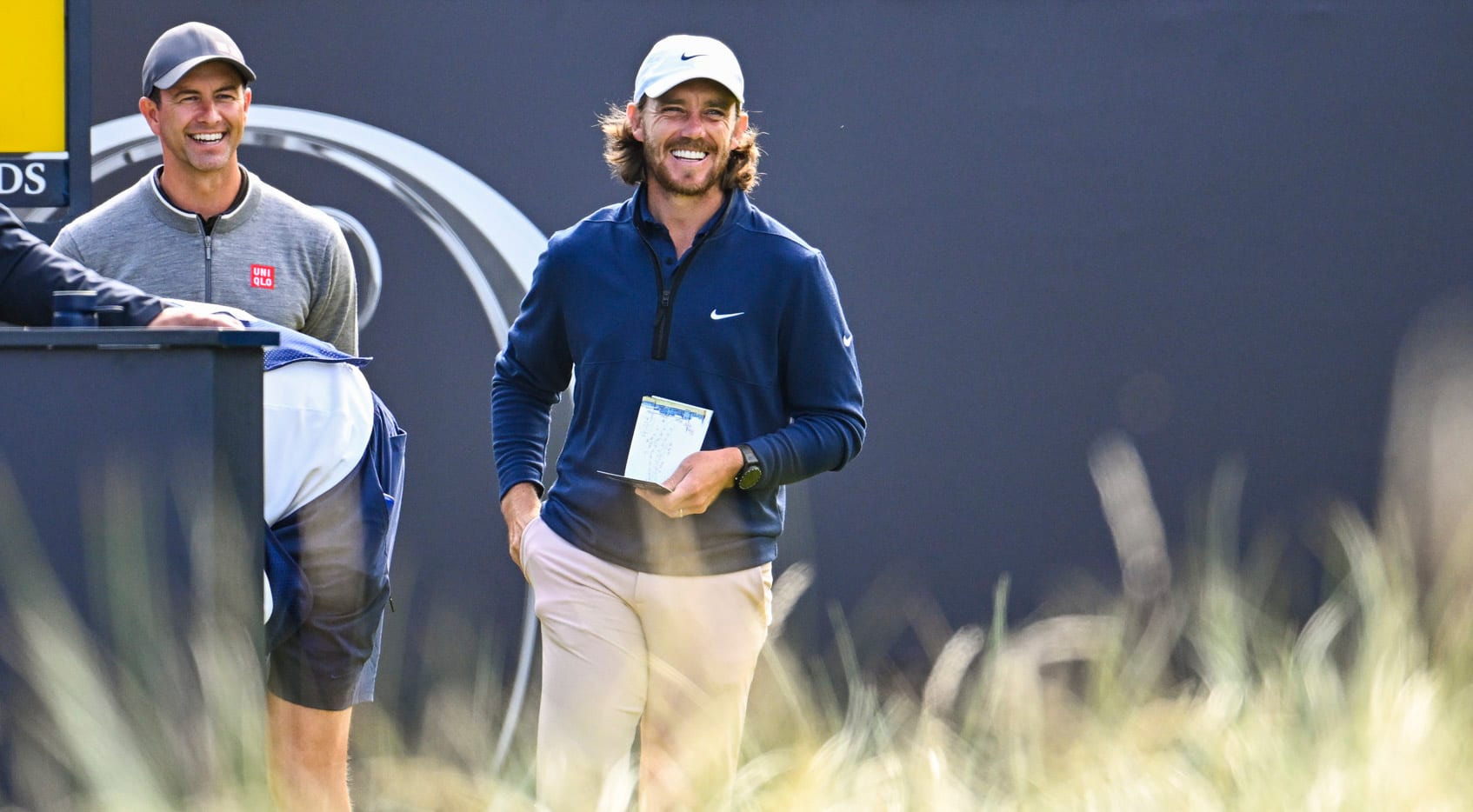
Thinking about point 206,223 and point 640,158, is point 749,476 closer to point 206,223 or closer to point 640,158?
point 640,158

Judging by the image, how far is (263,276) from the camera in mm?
2604

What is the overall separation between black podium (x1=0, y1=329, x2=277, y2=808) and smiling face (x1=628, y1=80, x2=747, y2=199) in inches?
37.9

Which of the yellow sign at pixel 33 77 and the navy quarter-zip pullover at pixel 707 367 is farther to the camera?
the yellow sign at pixel 33 77

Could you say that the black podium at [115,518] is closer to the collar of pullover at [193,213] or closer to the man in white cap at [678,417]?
the man in white cap at [678,417]

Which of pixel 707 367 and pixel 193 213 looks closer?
pixel 707 367

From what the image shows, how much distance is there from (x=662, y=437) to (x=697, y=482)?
125mm

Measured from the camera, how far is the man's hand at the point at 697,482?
2189mm

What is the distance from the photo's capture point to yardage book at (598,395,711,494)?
2264 mm

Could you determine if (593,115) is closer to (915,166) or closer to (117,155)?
(915,166)

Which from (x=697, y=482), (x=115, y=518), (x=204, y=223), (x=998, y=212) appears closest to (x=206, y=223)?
(x=204, y=223)

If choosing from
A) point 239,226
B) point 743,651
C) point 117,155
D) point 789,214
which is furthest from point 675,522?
point 117,155

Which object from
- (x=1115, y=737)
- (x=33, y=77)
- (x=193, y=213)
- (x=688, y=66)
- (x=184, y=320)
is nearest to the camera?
(x=1115, y=737)

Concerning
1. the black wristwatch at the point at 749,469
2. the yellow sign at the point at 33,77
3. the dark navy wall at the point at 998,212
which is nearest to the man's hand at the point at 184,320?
the black wristwatch at the point at 749,469

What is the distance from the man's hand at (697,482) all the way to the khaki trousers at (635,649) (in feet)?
0.50
